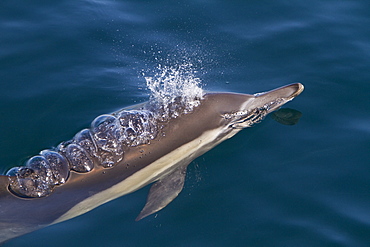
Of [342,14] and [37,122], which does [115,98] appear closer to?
[37,122]

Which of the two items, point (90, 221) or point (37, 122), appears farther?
point (37, 122)

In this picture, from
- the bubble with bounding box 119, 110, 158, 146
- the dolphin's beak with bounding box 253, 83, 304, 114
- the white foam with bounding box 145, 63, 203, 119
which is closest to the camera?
the bubble with bounding box 119, 110, 158, 146

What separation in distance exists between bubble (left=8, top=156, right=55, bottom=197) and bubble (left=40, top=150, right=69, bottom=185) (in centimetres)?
5

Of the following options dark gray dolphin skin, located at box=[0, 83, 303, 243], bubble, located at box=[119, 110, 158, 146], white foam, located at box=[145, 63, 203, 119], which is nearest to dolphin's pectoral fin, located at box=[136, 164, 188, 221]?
dark gray dolphin skin, located at box=[0, 83, 303, 243]

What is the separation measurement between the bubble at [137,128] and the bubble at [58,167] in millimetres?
953

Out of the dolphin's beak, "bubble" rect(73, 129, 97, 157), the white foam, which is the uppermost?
the white foam

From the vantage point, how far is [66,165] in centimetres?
732

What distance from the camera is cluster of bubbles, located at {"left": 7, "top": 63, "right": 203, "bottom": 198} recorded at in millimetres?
7148

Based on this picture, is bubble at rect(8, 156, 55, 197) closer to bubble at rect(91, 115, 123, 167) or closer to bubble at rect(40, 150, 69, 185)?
bubble at rect(40, 150, 69, 185)

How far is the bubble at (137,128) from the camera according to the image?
7824 millimetres

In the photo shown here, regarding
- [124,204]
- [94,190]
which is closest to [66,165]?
[94,190]

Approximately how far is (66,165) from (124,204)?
1.01m

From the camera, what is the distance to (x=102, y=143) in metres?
7.63

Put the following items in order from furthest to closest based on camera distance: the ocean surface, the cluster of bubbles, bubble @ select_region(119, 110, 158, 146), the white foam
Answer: the white foam < bubble @ select_region(119, 110, 158, 146) < the ocean surface < the cluster of bubbles
